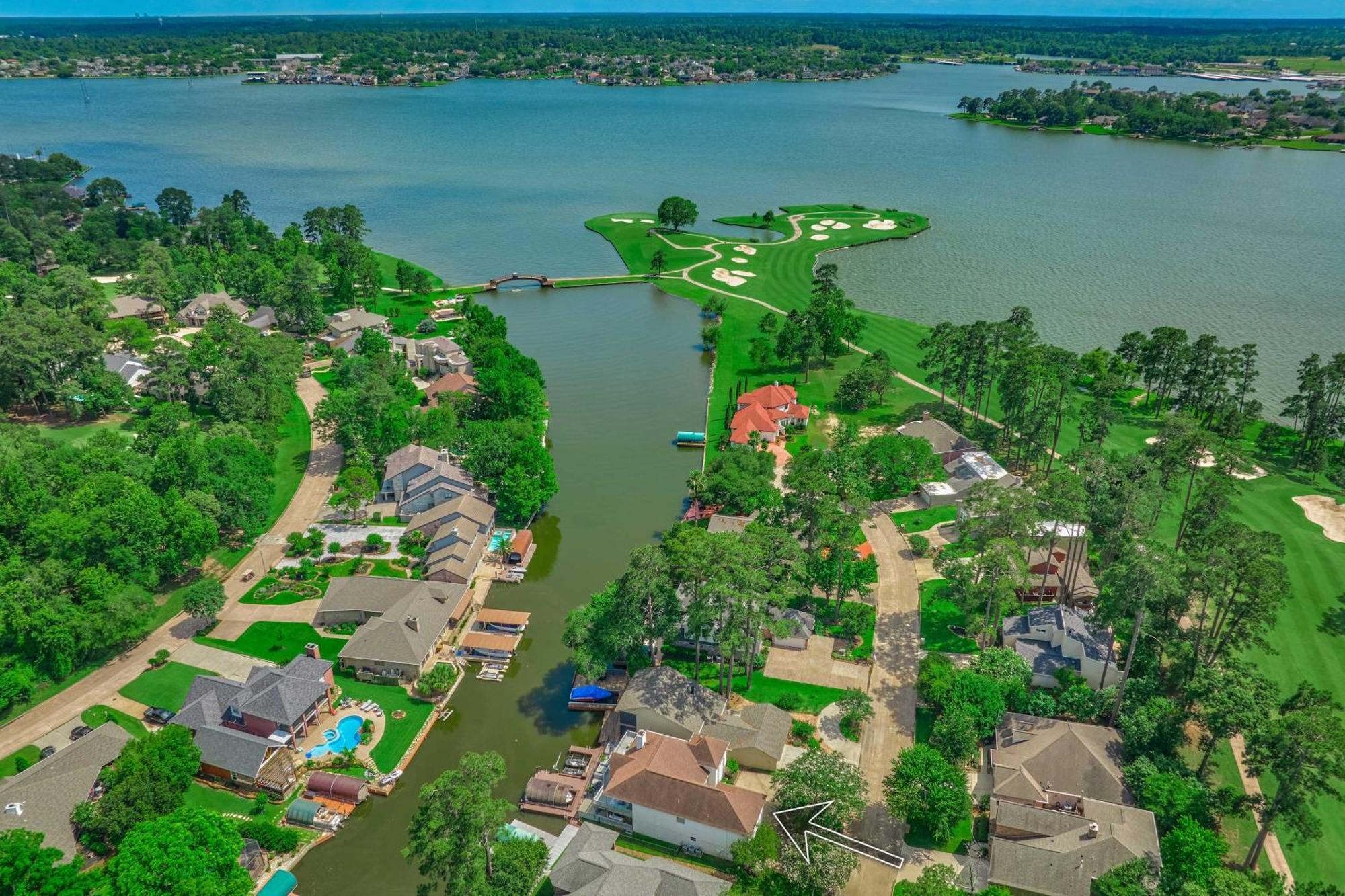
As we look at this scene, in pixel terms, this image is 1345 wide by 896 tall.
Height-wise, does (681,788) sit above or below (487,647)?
above

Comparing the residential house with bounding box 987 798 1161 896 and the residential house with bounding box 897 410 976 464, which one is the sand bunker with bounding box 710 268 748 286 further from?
the residential house with bounding box 987 798 1161 896

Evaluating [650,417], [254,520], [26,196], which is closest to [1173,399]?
[650,417]

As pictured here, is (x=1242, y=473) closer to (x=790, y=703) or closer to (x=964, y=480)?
(x=964, y=480)

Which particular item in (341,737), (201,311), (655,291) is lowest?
(341,737)

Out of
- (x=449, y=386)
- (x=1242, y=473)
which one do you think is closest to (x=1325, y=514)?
(x=1242, y=473)

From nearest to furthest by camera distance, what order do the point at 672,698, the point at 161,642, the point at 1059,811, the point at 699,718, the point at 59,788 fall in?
the point at 59,788
the point at 1059,811
the point at 699,718
the point at 672,698
the point at 161,642

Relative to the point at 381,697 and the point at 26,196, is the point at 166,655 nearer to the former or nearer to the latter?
the point at 381,697

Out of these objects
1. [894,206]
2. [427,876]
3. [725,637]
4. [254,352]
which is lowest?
[427,876]
